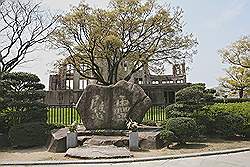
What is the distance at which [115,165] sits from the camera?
8.67 m

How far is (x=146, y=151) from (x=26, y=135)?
4.74 metres

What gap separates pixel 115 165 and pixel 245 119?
7.08m

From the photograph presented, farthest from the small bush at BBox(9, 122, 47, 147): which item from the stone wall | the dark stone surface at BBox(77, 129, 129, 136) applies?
the stone wall

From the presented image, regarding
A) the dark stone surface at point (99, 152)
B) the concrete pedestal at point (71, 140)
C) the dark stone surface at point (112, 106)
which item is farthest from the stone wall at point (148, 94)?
the dark stone surface at point (99, 152)

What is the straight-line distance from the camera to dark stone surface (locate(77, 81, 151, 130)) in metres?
12.8

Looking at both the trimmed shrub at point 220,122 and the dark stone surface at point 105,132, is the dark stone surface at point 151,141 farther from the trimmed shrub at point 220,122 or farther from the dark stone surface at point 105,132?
the trimmed shrub at point 220,122

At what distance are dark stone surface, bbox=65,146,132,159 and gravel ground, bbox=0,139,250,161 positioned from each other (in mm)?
325

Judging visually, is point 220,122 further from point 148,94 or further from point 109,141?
point 148,94

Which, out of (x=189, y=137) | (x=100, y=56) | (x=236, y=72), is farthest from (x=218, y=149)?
(x=236, y=72)

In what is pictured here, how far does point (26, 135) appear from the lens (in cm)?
1226

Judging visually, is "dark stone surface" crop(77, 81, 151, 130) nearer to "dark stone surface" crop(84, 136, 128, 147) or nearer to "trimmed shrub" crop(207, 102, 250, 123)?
"dark stone surface" crop(84, 136, 128, 147)

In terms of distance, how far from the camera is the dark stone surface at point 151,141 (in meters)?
11.3

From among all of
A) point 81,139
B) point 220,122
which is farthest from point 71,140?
point 220,122

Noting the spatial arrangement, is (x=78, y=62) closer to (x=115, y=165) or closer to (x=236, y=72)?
(x=236, y=72)
